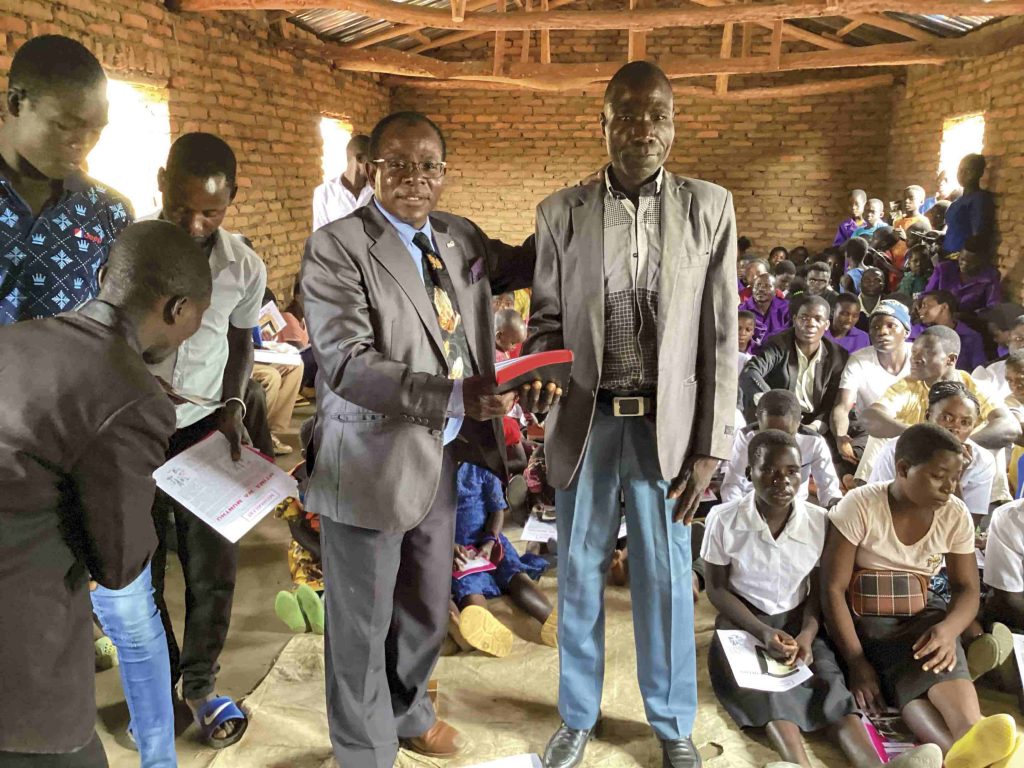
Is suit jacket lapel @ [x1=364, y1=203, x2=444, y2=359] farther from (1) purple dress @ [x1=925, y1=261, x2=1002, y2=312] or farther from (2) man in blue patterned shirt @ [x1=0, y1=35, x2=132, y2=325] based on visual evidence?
(1) purple dress @ [x1=925, y1=261, x2=1002, y2=312]

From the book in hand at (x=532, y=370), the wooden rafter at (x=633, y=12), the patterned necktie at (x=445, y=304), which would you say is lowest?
the book in hand at (x=532, y=370)

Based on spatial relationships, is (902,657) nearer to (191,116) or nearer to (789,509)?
(789,509)

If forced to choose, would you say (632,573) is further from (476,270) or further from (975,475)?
(975,475)

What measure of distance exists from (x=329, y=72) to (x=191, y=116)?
123 inches

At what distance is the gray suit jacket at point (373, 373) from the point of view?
1.66 meters

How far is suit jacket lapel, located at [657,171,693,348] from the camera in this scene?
1878 millimetres

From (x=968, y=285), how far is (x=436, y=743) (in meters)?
6.29

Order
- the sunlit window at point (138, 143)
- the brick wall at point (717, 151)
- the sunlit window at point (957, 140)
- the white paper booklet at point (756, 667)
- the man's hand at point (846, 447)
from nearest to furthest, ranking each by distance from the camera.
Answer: the white paper booklet at point (756, 667), the man's hand at point (846, 447), the sunlit window at point (138, 143), the sunlit window at point (957, 140), the brick wall at point (717, 151)

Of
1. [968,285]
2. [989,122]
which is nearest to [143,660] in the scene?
[968,285]

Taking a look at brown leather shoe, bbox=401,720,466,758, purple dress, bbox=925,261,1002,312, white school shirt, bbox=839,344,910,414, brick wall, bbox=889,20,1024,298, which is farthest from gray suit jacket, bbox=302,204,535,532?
Answer: brick wall, bbox=889,20,1024,298

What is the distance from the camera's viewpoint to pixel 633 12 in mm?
7160

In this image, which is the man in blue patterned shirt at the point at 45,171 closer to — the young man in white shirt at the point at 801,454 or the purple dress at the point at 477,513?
the purple dress at the point at 477,513

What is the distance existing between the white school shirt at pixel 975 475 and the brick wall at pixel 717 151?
7.90 meters

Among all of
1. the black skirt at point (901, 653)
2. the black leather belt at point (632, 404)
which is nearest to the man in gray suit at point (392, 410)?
the black leather belt at point (632, 404)
